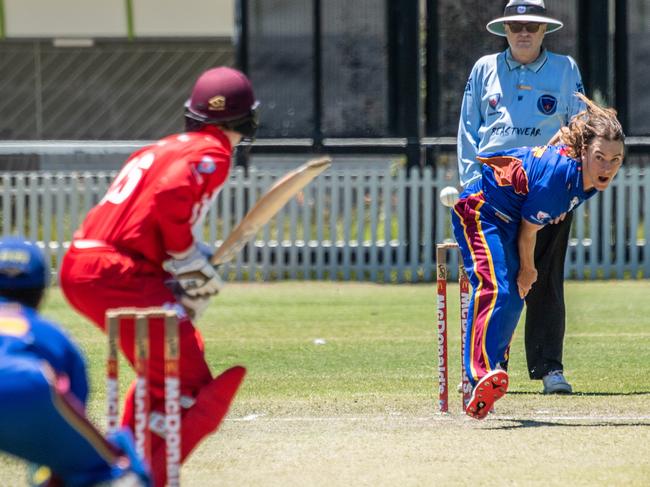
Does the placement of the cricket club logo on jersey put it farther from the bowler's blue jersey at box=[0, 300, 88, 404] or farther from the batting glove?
the bowler's blue jersey at box=[0, 300, 88, 404]

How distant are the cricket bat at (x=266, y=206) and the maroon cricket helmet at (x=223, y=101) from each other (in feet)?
1.11

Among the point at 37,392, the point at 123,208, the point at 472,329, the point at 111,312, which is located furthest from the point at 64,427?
the point at 472,329

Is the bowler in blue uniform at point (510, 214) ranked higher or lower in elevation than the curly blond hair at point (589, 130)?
lower

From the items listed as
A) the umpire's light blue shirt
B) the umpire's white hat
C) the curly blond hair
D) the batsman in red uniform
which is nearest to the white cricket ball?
the curly blond hair

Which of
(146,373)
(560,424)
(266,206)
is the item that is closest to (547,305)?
(560,424)

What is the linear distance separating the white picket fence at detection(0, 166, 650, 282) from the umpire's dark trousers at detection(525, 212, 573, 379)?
773cm

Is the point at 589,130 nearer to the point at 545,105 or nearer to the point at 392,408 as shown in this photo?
the point at 545,105

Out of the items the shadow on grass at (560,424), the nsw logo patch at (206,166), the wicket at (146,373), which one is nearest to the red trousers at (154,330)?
the wicket at (146,373)

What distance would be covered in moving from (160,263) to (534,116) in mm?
3816

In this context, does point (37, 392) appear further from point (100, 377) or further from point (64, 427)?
point (100, 377)

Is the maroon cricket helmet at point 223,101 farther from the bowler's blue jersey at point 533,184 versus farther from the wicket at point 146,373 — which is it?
the bowler's blue jersey at point 533,184

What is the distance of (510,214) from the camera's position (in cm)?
799

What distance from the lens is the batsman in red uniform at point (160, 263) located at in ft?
18.7

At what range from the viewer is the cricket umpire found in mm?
9031
